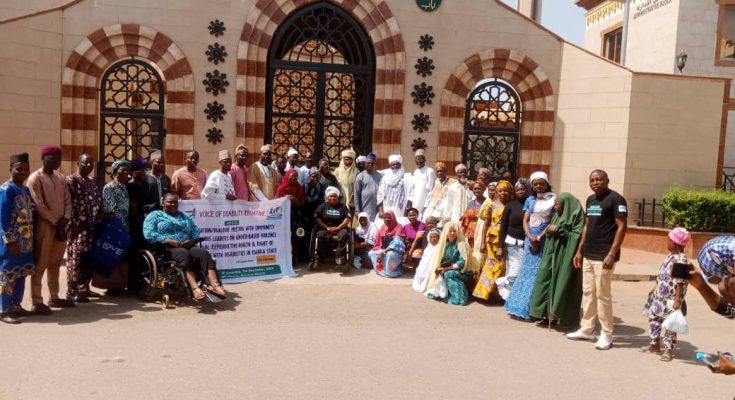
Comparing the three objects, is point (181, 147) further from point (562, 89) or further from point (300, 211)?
point (562, 89)

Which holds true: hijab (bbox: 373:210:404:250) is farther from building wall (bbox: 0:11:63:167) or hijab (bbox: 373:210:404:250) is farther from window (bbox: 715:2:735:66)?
window (bbox: 715:2:735:66)

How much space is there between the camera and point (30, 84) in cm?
1052

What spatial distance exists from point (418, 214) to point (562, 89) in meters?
4.61

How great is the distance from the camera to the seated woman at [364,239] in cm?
920

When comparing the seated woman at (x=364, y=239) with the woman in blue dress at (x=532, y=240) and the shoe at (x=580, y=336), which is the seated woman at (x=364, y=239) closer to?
the woman in blue dress at (x=532, y=240)

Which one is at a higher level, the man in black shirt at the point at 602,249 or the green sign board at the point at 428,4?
the green sign board at the point at 428,4

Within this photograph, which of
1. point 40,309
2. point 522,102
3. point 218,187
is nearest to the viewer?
point 40,309

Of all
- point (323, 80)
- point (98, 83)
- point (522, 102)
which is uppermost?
point (323, 80)

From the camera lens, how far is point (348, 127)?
12078 millimetres

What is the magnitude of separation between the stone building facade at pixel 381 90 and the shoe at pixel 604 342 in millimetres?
6219

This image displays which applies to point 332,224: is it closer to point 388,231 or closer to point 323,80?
point 388,231

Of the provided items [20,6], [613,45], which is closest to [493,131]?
[613,45]

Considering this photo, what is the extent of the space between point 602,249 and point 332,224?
407 cm

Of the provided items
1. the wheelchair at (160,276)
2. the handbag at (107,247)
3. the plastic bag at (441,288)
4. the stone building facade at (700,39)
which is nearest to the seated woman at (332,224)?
the plastic bag at (441,288)
